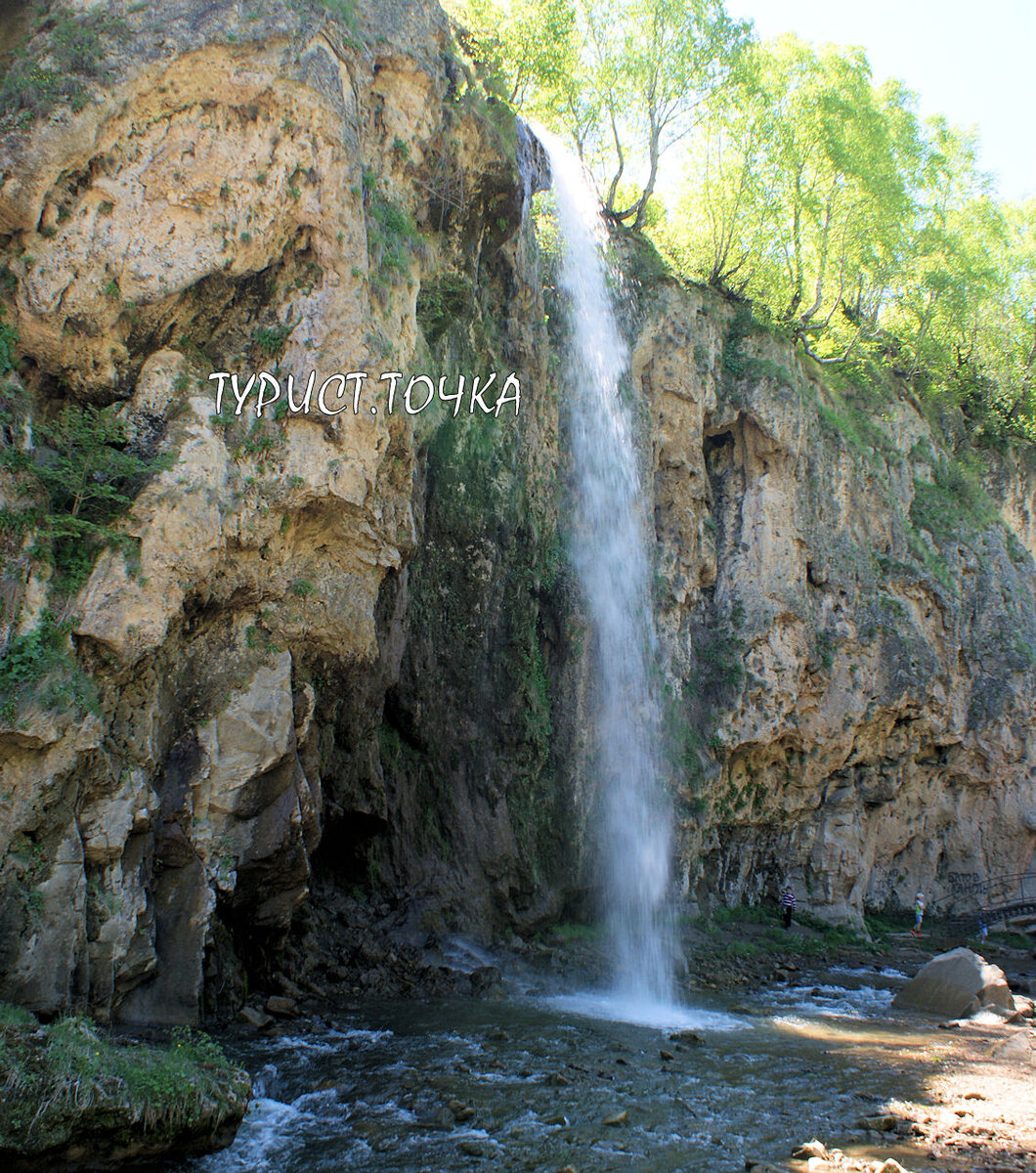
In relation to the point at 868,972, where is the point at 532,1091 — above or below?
above

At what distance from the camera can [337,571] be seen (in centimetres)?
1186

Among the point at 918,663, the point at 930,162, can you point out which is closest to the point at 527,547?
the point at 918,663

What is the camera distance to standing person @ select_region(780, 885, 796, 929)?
69.3 feet

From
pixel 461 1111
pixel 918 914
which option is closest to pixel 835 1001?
pixel 918 914

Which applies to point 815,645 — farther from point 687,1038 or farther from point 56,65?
point 56,65

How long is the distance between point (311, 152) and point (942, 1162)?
12529 mm

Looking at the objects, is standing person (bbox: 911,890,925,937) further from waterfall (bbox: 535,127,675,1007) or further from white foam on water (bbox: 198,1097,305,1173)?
white foam on water (bbox: 198,1097,305,1173)

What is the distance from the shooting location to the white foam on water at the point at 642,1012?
1303 cm

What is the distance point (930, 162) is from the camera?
95.8 feet

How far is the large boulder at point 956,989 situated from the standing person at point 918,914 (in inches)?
260

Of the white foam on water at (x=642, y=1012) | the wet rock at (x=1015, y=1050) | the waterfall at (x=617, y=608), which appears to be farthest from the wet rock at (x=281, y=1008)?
the wet rock at (x=1015, y=1050)

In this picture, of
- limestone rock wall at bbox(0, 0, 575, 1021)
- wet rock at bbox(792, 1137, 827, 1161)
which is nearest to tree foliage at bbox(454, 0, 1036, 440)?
limestone rock wall at bbox(0, 0, 575, 1021)

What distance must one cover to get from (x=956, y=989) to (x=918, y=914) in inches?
315

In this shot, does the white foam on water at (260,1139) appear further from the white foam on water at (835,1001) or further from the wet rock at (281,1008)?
the white foam on water at (835,1001)
